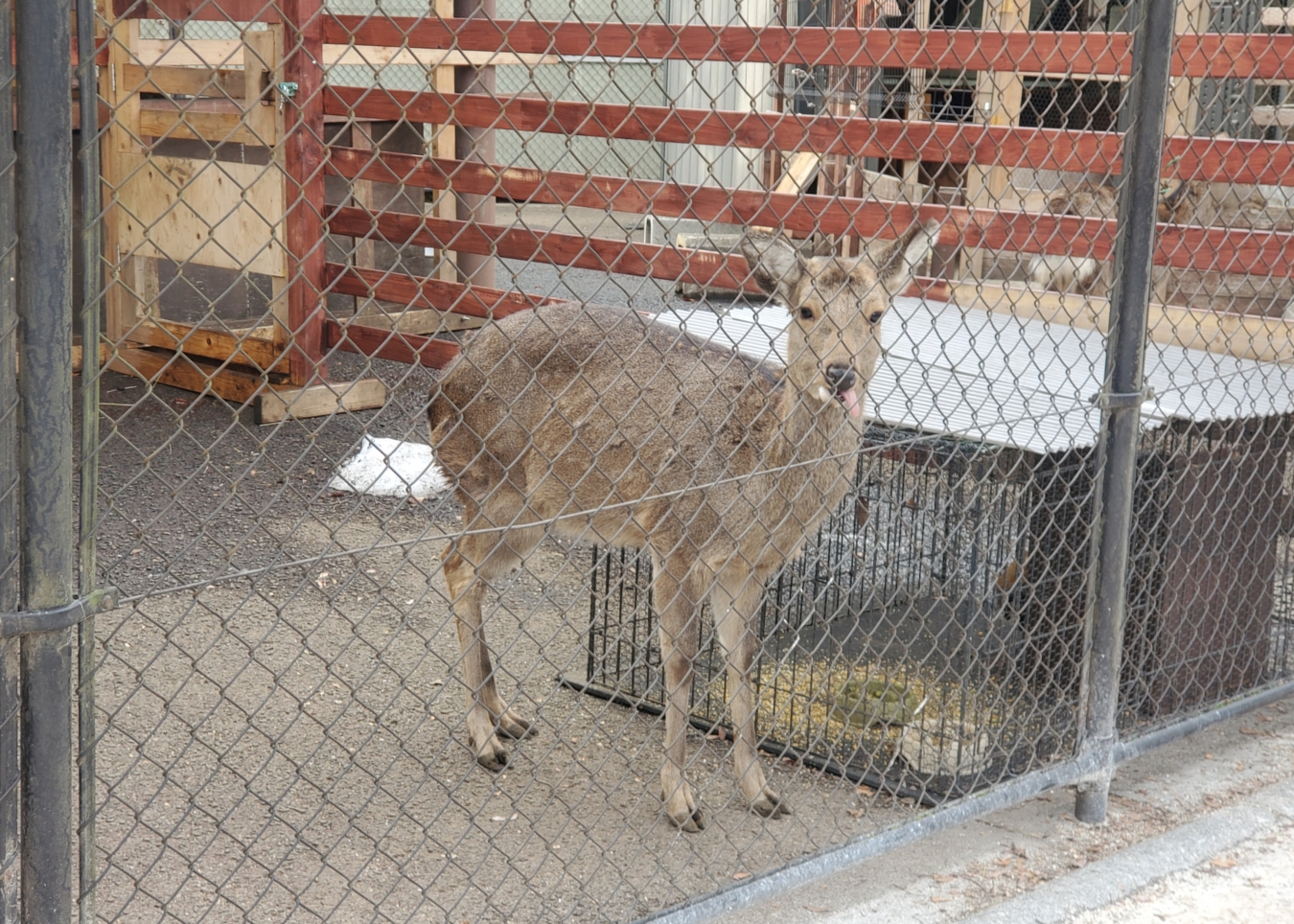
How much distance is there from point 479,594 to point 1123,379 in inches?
95.7

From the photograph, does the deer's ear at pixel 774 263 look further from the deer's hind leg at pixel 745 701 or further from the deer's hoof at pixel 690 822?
the deer's hoof at pixel 690 822

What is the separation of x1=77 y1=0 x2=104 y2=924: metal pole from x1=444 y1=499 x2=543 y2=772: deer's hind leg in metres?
2.57

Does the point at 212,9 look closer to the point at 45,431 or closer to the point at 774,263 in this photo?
the point at 774,263

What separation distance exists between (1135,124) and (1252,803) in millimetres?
2136

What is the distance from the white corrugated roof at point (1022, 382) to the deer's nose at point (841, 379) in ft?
0.58

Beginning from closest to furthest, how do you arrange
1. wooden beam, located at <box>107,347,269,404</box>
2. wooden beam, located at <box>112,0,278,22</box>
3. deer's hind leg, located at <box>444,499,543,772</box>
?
deer's hind leg, located at <box>444,499,543,772</box>
wooden beam, located at <box>112,0,278,22</box>
wooden beam, located at <box>107,347,269,404</box>

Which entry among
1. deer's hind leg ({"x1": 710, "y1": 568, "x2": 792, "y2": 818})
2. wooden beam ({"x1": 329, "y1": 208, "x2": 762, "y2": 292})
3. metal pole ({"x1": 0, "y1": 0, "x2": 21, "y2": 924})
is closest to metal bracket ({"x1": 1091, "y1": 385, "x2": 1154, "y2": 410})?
deer's hind leg ({"x1": 710, "y1": 568, "x2": 792, "y2": 818})

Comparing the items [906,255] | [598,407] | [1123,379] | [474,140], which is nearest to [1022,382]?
[906,255]

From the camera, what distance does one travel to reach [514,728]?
200 inches

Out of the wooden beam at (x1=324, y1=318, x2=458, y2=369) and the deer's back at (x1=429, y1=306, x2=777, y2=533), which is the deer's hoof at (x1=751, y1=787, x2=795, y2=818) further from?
the wooden beam at (x1=324, y1=318, x2=458, y2=369)

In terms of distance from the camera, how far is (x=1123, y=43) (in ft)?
20.3

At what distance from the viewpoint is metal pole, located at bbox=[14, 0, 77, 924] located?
81.4 inches

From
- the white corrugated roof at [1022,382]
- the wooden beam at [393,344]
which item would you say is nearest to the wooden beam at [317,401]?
the wooden beam at [393,344]

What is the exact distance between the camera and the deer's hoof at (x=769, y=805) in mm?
4492
